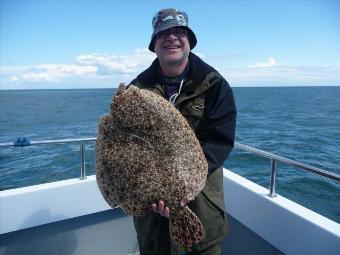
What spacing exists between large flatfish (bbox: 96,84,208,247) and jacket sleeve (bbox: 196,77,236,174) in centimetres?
20

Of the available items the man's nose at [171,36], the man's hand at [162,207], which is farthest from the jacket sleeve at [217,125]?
the man's nose at [171,36]

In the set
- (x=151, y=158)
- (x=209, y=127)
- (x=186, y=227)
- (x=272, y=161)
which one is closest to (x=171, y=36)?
(x=209, y=127)

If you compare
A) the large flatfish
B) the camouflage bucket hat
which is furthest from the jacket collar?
the large flatfish

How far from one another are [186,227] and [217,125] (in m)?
0.80

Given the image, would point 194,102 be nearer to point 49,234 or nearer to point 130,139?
point 130,139

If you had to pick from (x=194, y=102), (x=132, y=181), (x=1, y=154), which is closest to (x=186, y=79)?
(x=194, y=102)

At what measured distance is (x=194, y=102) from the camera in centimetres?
247

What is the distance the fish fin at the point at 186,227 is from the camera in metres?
2.20

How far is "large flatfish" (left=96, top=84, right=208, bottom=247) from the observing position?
216 cm

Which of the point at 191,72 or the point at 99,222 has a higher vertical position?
the point at 191,72

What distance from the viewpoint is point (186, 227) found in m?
2.21

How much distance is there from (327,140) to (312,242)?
1821cm

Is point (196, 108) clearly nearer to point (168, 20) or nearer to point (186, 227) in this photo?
point (168, 20)

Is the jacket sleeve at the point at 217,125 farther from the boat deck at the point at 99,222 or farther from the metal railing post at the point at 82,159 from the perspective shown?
the metal railing post at the point at 82,159
